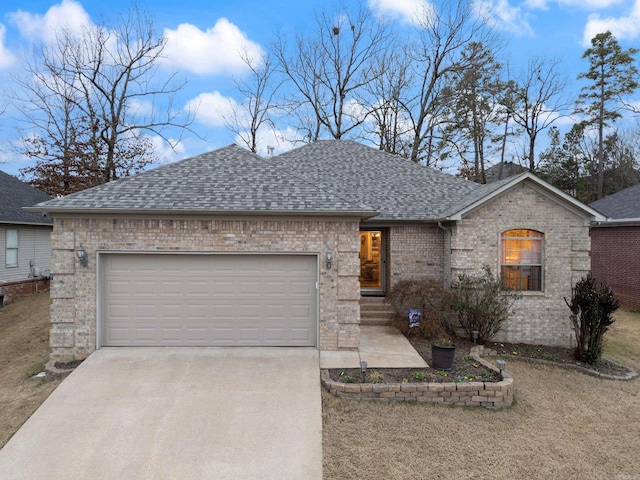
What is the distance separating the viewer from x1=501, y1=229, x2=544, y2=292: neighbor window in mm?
9812

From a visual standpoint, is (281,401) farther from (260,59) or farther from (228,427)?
(260,59)

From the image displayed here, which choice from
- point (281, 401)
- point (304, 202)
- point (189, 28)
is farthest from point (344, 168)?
point (189, 28)

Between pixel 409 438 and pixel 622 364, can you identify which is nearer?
pixel 409 438

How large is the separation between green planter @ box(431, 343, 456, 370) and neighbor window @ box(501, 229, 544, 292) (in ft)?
12.9

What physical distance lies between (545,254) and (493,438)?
617 cm

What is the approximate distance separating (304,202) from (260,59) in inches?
895

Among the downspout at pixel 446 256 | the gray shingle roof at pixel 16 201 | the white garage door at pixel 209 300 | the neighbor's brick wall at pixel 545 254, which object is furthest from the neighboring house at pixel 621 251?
the gray shingle roof at pixel 16 201

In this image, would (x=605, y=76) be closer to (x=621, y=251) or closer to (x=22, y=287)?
(x=621, y=251)

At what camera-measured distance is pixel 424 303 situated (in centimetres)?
973

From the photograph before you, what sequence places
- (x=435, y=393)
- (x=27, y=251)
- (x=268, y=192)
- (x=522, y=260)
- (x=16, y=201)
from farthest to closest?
(x=16, y=201)
(x=27, y=251)
(x=522, y=260)
(x=268, y=192)
(x=435, y=393)

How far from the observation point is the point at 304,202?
26.6 ft

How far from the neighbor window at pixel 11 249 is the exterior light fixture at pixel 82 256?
11638 millimetres

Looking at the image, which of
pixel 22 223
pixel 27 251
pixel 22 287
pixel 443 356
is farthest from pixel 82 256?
pixel 27 251

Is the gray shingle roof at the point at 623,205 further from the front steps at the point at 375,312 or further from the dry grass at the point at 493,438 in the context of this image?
the front steps at the point at 375,312
